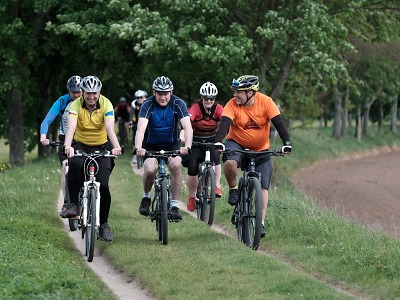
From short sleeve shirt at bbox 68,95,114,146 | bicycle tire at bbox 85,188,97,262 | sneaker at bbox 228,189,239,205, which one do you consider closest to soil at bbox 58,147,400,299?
bicycle tire at bbox 85,188,97,262

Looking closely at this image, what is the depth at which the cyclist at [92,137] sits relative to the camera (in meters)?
12.5

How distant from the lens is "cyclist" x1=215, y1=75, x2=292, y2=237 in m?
12.7

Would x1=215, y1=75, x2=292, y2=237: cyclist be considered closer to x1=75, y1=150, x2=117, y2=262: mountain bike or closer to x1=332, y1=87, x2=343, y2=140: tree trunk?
x1=75, y1=150, x2=117, y2=262: mountain bike

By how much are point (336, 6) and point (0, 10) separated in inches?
394

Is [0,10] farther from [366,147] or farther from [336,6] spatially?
[366,147]

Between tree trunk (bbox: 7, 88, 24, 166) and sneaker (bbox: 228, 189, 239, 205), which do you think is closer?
sneaker (bbox: 228, 189, 239, 205)

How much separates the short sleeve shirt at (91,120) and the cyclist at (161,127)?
50cm

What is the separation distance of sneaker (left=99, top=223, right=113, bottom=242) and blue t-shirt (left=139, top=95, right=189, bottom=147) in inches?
52.0

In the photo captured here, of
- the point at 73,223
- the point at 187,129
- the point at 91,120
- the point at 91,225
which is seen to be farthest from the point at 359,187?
the point at 91,225

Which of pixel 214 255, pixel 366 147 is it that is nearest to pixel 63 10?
pixel 214 255

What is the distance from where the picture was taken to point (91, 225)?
1196 cm

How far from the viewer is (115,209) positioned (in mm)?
17047

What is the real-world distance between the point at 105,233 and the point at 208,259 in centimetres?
198

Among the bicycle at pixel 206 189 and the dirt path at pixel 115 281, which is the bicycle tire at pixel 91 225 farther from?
the bicycle at pixel 206 189
